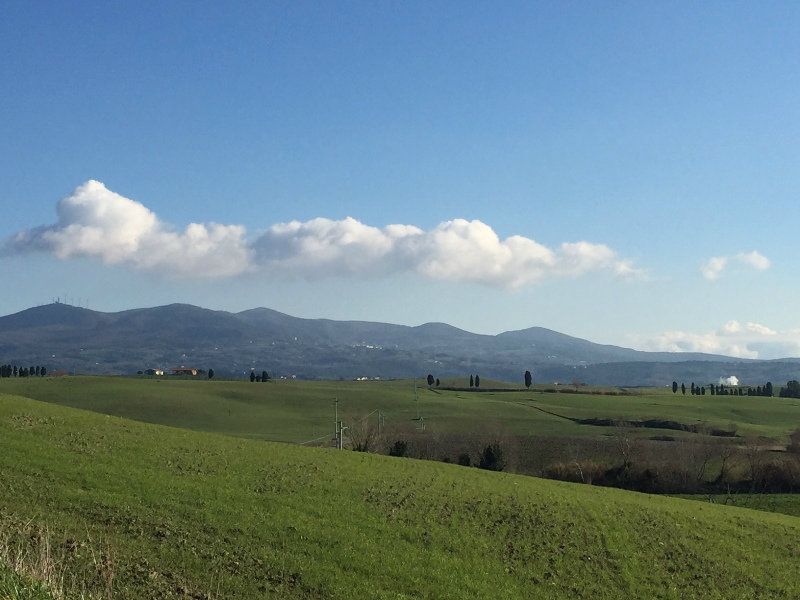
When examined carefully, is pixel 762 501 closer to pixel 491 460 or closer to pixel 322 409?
pixel 491 460

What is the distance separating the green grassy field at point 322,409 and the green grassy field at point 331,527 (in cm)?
7761

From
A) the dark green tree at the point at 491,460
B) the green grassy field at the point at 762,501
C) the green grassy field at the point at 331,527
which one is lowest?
the green grassy field at the point at 762,501

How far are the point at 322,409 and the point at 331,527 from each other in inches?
5369

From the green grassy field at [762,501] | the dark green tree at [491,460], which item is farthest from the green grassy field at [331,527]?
the dark green tree at [491,460]

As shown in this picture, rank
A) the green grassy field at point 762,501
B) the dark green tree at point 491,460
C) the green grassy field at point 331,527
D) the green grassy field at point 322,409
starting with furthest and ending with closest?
the green grassy field at point 322,409 → the dark green tree at point 491,460 → the green grassy field at point 762,501 → the green grassy field at point 331,527

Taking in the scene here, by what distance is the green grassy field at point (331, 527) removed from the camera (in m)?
28.5

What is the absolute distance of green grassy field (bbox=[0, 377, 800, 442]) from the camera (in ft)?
471

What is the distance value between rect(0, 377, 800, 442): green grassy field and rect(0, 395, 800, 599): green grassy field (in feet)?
255

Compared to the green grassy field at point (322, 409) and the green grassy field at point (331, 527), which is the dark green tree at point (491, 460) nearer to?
the green grassy field at point (322, 409)

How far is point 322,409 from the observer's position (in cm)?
17062

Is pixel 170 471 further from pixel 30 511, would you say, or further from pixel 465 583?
pixel 465 583

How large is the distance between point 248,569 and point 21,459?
50.8ft

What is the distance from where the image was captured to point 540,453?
381 feet

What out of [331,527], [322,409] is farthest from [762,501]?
[322,409]
